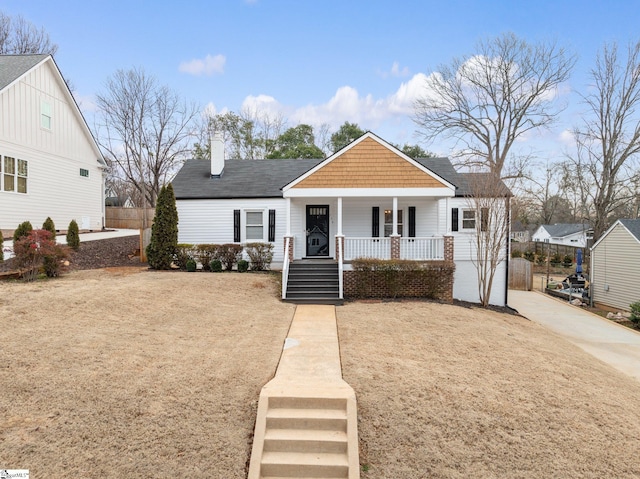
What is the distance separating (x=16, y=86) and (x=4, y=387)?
1602 centimetres

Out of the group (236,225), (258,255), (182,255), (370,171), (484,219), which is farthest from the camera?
(236,225)

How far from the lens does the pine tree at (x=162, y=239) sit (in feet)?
45.5

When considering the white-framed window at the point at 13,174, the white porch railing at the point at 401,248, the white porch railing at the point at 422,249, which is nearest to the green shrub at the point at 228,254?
the white porch railing at the point at 401,248

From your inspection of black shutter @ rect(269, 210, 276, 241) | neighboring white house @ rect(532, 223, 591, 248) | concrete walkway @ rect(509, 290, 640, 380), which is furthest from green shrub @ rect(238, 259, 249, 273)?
neighboring white house @ rect(532, 223, 591, 248)

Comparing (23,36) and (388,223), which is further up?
(23,36)

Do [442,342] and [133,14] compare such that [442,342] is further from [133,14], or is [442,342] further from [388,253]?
[133,14]

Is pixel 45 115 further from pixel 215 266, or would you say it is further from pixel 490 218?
pixel 490 218

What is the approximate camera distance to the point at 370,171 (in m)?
13.2

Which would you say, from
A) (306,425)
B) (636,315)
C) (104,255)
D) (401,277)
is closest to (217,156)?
(104,255)

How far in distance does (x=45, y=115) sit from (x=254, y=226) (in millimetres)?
11200

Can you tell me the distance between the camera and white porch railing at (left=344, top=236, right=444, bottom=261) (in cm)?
1270

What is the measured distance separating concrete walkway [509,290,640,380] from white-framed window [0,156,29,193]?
21.1 metres

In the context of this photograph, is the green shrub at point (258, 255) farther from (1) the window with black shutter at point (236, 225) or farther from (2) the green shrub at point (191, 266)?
(2) the green shrub at point (191, 266)

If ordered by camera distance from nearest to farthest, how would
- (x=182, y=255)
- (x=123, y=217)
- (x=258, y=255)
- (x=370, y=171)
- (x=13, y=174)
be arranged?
(x=370, y=171) < (x=182, y=255) < (x=258, y=255) < (x=13, y=174) < (x=123, y=217)
